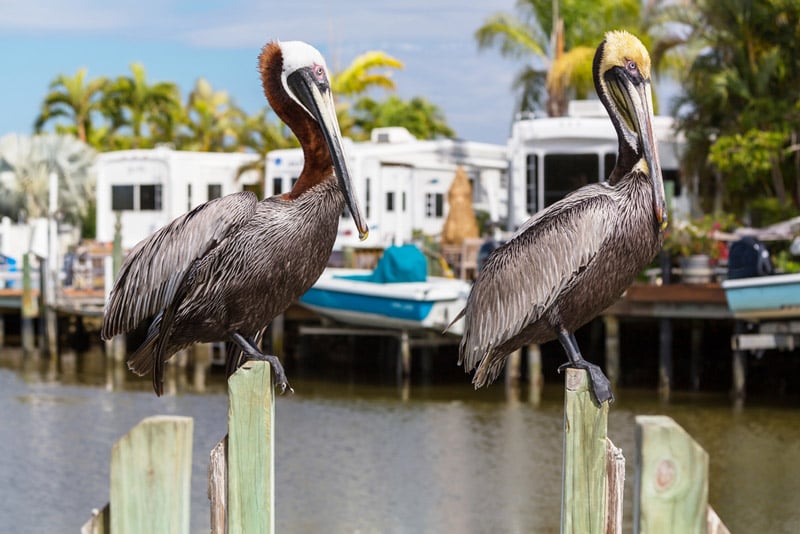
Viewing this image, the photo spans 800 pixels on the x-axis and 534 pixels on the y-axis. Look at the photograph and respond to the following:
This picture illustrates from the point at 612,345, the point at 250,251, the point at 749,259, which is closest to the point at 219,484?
the point at 250,251

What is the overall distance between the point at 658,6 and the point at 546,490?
21.2 m

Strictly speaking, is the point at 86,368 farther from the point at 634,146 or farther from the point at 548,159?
the point at 634,146

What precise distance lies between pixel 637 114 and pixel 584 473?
1426mm

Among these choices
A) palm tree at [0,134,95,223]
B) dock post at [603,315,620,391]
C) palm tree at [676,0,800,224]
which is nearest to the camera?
dock post at [603,315,620,391]

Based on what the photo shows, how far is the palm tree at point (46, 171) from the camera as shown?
45469mm

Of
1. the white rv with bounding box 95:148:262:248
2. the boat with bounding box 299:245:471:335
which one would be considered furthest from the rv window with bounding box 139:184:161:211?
the boat with bounding box 299:245:471:335

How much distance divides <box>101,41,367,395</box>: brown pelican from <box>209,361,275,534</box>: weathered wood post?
0.66 m

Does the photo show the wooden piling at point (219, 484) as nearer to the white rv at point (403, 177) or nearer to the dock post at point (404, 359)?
the dock post at point (404, 359)

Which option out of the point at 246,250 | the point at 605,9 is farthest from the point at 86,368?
the point at 246,250

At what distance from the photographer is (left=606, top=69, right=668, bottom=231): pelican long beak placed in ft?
14.0

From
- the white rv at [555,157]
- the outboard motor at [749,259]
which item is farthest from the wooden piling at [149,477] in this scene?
the white rv at [555,157]

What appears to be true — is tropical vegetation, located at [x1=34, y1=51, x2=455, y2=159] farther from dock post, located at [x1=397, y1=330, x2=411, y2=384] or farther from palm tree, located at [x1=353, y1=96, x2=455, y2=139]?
dock post, located at [x1=397, y1=330, x2=411, y2=384]

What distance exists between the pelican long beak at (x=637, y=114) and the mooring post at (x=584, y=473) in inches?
34.7

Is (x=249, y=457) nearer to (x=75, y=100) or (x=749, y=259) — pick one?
(x=749, y=259)
